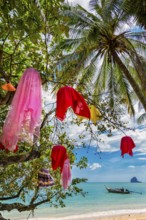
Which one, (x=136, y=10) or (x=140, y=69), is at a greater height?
(x=136, y=10)

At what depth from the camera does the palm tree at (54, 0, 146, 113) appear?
24.3ft

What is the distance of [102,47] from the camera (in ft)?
26.8

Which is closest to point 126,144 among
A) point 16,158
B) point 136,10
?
point 16,158

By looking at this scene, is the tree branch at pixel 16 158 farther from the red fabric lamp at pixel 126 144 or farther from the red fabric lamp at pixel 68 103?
the red fabric lamp at pixel 68 103

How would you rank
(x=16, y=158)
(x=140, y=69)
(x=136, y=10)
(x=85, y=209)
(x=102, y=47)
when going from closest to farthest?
(x=16, y=158)
(x=136, y=10)
(x=140, y=69)
(x=102, y=47)
(x=85, y=209)

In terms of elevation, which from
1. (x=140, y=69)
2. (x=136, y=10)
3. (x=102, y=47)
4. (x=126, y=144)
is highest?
(x=136, y=10)

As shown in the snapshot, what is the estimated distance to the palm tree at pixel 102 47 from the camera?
7402 mm

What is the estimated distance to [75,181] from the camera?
586 cm

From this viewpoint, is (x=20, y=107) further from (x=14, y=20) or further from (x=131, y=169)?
(x=131, y=169)

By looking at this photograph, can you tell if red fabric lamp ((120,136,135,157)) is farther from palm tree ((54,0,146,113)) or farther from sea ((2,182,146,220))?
sea ((2,182,146,220))

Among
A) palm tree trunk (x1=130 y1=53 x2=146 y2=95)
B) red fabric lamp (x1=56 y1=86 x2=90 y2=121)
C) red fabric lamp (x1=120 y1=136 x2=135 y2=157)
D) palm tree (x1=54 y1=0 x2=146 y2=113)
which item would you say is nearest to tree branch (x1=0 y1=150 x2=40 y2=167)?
red fabric lamp (x1=120 y1=136 x2=135 y2=157)

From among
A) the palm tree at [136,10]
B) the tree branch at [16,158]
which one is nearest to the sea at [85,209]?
the palm tree at [136,10]

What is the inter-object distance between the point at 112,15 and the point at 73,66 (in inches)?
68.5

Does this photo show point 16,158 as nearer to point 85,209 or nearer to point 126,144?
point 126,144
